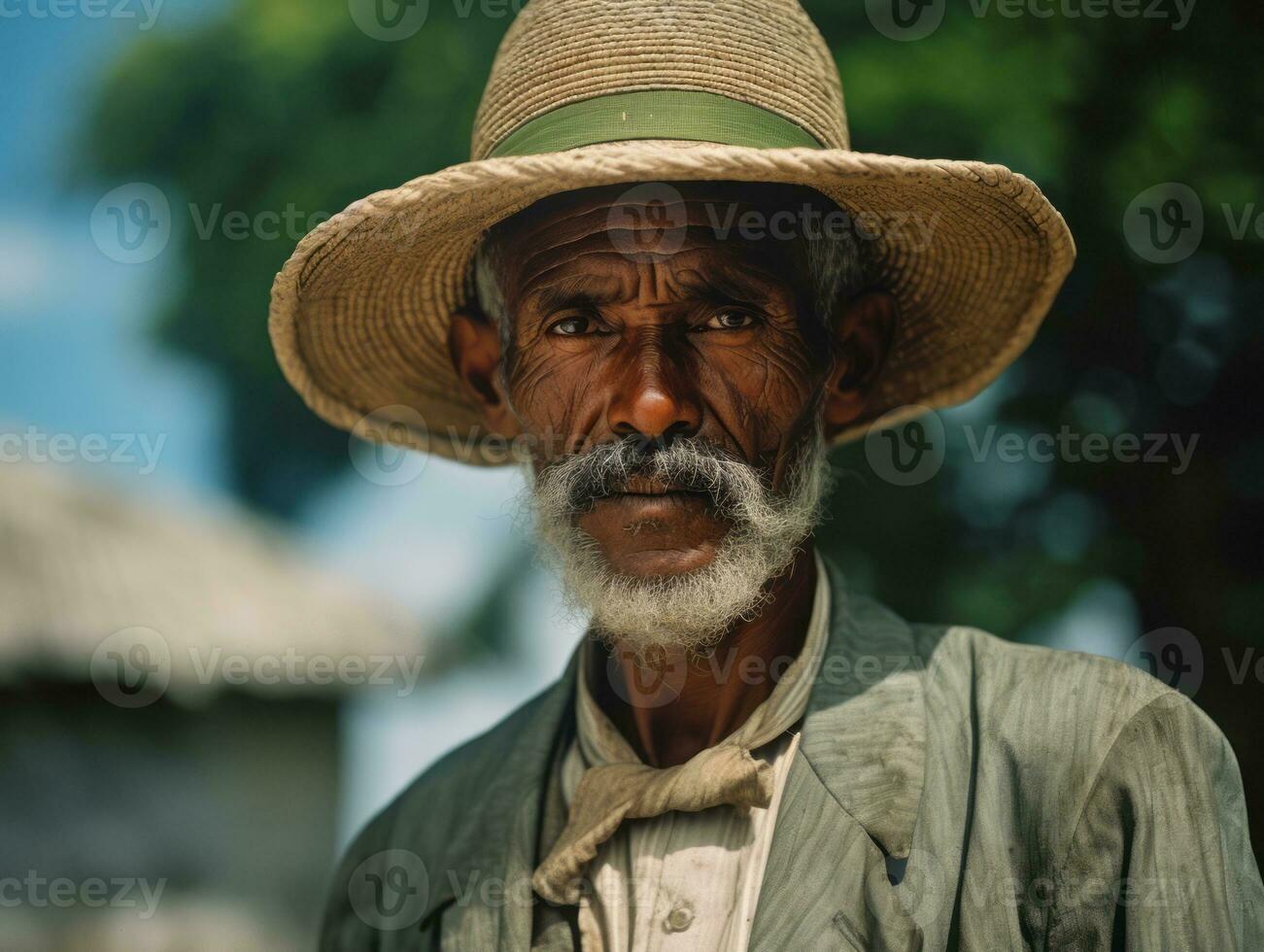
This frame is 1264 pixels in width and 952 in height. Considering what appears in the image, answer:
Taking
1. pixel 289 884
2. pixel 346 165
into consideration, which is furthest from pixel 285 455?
pixel 289 884

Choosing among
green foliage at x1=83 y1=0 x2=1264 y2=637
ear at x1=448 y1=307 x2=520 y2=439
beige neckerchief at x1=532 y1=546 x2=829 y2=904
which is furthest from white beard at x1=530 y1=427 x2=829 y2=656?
green foliage at x1=83 y1=0 x2=1264 y2=637

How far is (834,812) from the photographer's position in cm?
219

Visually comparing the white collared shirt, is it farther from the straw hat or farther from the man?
the straw hat

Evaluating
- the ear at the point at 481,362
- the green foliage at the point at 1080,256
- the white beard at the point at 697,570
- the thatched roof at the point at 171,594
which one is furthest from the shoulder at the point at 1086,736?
the thatched roof at the point at 171,594

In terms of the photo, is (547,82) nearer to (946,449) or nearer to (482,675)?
(946,449)

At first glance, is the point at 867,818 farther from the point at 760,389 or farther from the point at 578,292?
the point at 578,292

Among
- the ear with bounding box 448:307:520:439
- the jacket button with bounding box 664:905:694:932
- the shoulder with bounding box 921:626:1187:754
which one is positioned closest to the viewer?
the shoulder with bounding box 921:626:1187:754

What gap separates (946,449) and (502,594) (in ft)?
12.3

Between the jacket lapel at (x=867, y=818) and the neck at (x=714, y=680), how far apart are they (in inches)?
6.4

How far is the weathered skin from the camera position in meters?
2.39

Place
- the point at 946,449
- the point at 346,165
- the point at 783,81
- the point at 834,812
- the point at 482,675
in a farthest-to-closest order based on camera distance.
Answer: the point at 482,675
the point at 346,165
the point at 946,449
the point at 783,81
the point at 834,812

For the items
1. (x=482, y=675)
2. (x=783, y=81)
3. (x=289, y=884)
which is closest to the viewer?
(x=783, y=81)

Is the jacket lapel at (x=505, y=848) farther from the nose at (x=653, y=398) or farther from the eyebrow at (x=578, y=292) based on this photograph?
the eyebrow at (x=578, y=292)

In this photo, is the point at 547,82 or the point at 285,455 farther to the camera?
the point at 285,455
